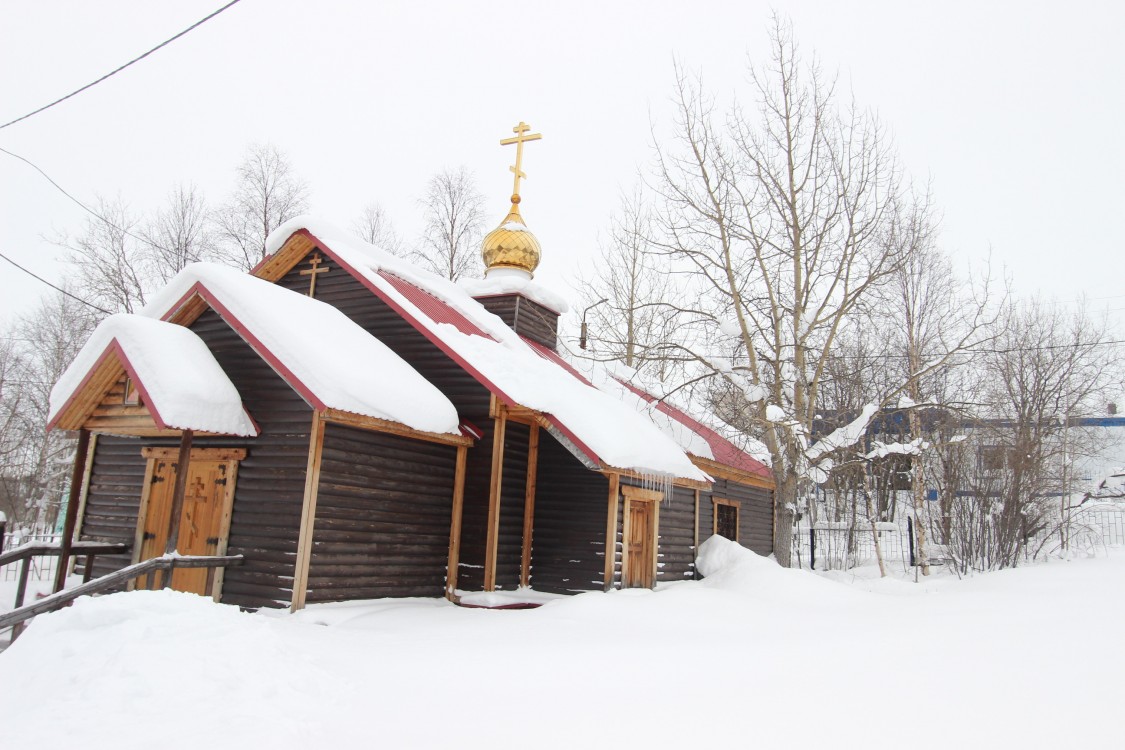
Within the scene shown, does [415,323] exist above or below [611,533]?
above

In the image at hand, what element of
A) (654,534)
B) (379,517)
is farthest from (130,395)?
(654,534)

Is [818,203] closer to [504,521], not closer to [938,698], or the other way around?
[504,521]

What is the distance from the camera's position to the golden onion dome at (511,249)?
1606 cm

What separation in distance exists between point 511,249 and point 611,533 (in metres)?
7.10

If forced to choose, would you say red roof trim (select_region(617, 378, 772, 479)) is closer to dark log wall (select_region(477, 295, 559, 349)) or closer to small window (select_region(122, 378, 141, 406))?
dark log wall (select_region(477, 295, 559, 349))

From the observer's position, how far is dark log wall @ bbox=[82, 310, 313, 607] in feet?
29.8

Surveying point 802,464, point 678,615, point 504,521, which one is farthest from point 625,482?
point 802,464

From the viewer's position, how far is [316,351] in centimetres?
914

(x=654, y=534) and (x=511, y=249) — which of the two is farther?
(x=511, y=249)

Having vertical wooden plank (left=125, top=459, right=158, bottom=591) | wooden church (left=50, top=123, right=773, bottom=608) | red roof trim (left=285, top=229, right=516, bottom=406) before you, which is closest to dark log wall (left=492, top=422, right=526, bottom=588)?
wooden church (left=50, top=123, right=773, bottom=608)

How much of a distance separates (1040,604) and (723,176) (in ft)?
33.0

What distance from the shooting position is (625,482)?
1209 centimetres

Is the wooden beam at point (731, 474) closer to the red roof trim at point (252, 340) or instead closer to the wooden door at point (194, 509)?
the red roof trim at point (252, 340)

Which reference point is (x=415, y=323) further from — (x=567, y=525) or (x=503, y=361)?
(x=567, y=525)
